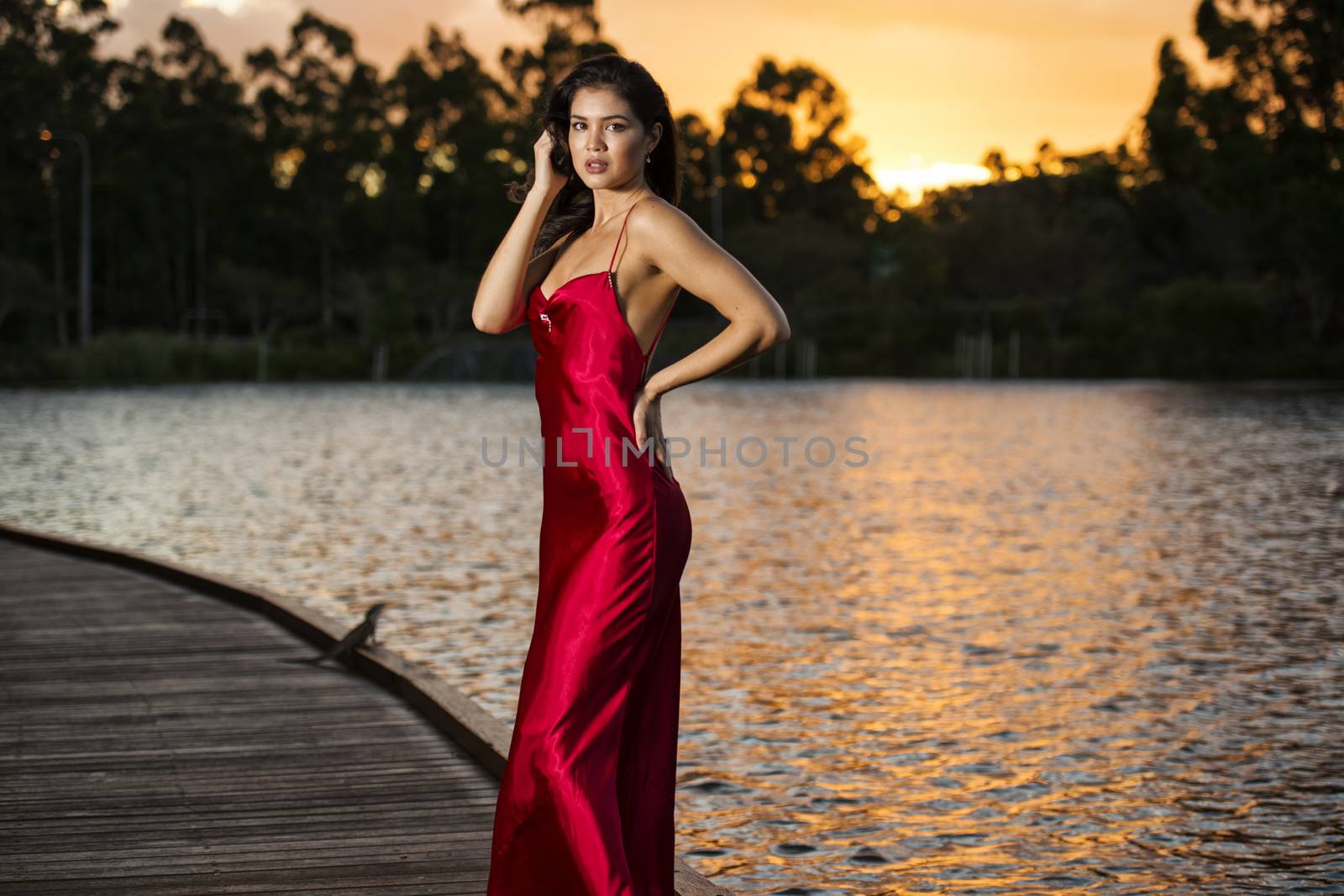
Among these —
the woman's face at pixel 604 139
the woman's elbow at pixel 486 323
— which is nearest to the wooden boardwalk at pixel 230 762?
the woman's elbow at pixel 486 323

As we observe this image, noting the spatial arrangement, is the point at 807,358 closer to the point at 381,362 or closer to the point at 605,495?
the point at 381,362

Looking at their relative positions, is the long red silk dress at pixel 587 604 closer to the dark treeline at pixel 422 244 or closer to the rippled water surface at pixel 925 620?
the rippled water surface at pixel 925 620

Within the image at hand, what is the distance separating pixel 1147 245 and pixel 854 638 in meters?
62.7

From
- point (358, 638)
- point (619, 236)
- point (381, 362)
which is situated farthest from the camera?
point (381, 362)

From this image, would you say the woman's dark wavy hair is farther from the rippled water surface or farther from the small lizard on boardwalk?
the small lizard on boardwalk

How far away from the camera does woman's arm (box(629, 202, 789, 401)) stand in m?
2.82

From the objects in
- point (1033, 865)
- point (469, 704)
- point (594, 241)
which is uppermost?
point (594, 241)

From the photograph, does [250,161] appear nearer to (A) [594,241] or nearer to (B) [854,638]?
(B) [854,638]

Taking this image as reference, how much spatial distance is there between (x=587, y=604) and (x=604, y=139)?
31.5 inches

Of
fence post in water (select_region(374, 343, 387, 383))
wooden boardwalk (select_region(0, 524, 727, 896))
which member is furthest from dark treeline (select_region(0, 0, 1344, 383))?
wooden boardwalk (select_region(0, 524, 727, 896))

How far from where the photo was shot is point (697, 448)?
2359 centimetres

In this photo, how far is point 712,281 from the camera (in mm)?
2828

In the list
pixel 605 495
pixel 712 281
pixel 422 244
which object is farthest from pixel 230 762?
pixel 422 244

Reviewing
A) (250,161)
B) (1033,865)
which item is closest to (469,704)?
(1033,865)
